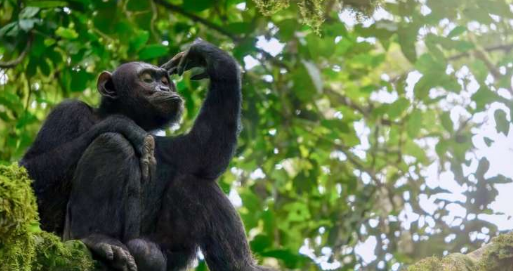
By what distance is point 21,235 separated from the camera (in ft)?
15.4

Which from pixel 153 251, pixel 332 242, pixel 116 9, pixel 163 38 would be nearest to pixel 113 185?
pixel 153 251

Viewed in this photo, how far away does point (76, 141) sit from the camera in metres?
6.96

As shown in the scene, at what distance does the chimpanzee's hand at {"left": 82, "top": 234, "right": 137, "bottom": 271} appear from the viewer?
19.6 ft

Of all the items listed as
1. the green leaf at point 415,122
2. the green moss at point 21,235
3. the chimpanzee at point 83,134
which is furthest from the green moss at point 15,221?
the green leaf at point 415,122

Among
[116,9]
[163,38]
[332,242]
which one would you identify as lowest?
[332,242]

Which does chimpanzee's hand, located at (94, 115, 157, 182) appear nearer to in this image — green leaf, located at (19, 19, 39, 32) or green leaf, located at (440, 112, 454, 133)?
green leaf, located at (19, 19, 39, 32)

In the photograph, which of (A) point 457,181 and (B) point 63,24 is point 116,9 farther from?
(A) point 457,181

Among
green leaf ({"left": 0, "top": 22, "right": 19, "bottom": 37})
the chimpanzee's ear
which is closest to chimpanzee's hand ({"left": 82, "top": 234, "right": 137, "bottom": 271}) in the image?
the chimpanzee's ear

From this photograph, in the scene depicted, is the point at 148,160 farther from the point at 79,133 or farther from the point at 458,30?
the point at 458,30

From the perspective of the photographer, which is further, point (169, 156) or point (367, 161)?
point (367, 161)

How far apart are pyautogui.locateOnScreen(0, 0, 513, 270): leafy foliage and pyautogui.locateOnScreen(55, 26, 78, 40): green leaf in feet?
0.13

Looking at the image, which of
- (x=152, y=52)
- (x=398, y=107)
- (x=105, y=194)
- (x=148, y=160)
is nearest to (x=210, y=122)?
(x=148, y=160)

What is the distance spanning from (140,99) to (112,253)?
212cm

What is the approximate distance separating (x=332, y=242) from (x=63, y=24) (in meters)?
4.68
